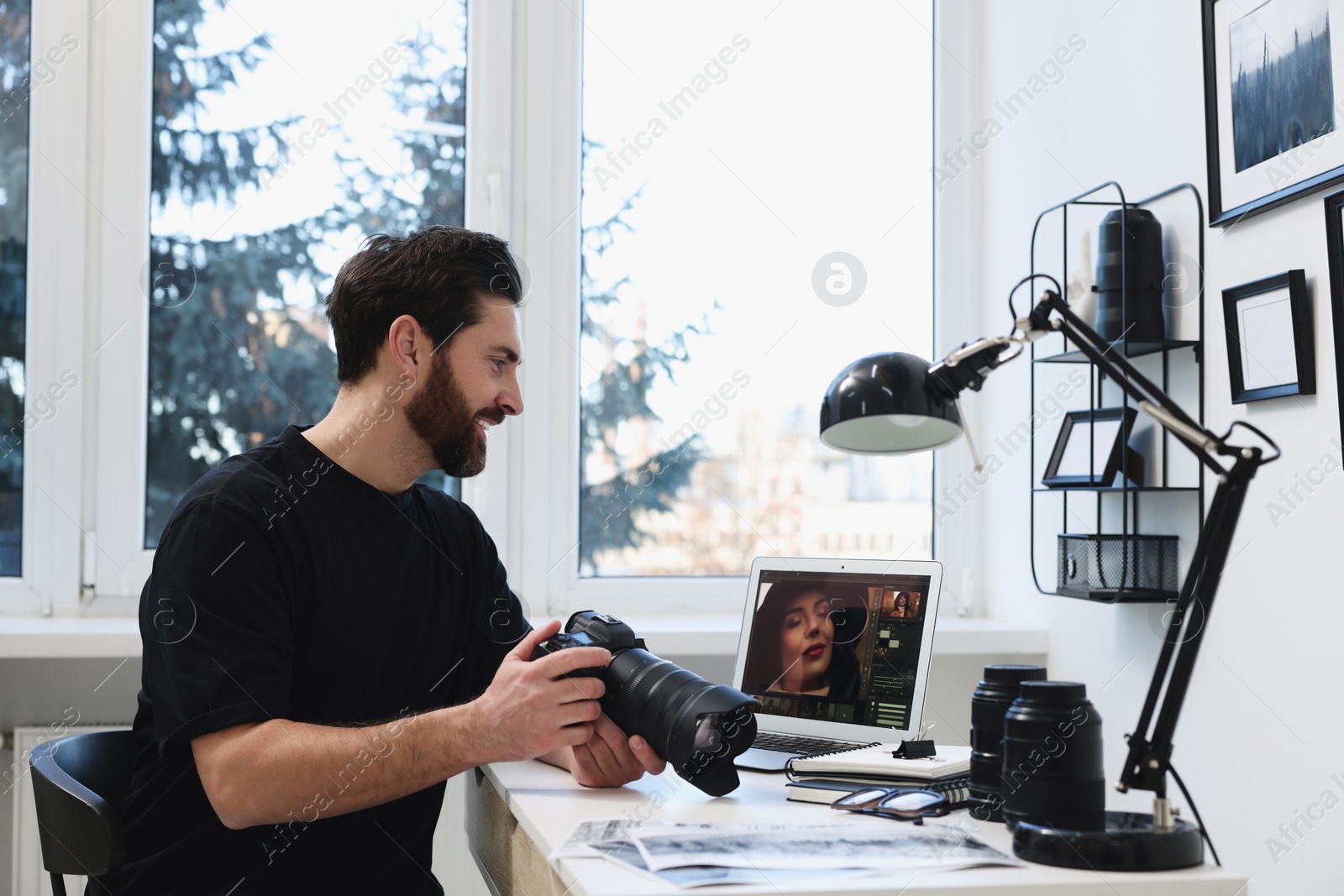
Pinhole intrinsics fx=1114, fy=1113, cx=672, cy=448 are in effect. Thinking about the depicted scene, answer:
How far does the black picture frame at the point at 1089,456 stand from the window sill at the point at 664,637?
1.11 ft

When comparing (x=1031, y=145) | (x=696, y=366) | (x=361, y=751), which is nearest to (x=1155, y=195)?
(x=1031, y=145)

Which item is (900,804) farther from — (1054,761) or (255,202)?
(255,202)

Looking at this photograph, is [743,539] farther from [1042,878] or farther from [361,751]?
[1042,878]

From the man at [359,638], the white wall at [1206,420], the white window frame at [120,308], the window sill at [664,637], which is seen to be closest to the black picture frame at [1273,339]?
the white wall at [1206,420]

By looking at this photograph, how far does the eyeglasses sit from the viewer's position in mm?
1081

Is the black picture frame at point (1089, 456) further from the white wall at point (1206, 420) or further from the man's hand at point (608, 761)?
the man's hand at point (608, 761)

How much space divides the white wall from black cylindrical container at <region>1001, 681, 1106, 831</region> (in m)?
0.22

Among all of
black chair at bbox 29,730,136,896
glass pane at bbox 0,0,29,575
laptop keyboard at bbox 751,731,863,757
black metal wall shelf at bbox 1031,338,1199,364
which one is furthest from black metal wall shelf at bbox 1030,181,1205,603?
glass pane at bbox 0,0,29,575

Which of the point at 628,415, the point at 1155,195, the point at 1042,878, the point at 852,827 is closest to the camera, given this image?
the point at 1042,878

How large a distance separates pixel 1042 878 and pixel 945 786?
0.88ft

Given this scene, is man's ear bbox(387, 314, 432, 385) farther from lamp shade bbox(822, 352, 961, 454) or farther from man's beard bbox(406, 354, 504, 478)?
lamp shade bbox(822, 352, 961, 454)

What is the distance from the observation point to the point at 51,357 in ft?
6.71

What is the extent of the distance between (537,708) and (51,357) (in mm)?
1411

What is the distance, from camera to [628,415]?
228cm
